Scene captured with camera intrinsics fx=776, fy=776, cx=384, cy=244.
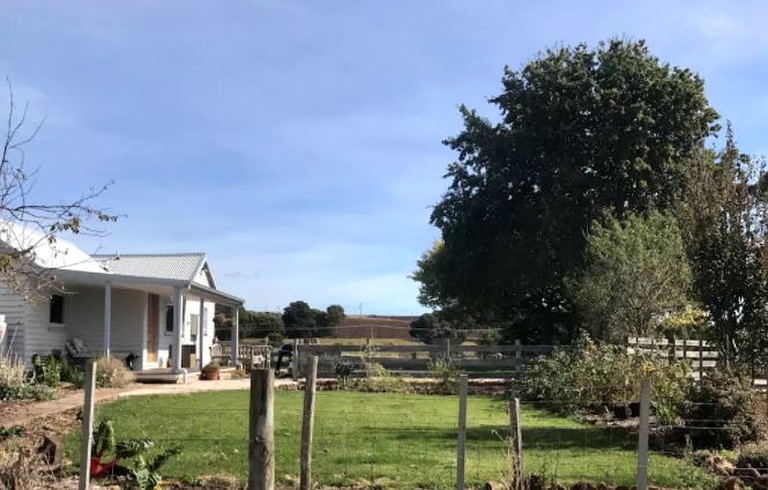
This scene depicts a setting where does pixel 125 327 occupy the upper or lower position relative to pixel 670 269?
lower

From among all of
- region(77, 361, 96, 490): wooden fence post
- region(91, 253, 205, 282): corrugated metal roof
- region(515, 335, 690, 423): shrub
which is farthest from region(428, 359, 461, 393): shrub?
region(77, 361, 96, 490): wooden fence post

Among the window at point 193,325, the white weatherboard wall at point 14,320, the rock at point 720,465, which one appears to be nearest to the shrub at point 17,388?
the white weatherboard wall at point 14,320

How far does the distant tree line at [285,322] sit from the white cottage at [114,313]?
51.0ft

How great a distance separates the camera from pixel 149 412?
13.8 metres

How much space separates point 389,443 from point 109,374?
11923 millimetres

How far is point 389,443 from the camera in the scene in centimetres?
1024

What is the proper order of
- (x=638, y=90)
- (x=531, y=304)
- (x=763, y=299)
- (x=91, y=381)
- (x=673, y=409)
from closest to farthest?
(x=91, y=381)
(x=673, y=409)
(x=763, y=299)
(x=638, y=90)
(x=531, y=304)

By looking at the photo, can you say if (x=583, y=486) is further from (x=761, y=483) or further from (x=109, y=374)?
(x=109, y=374)

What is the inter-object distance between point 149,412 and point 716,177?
417 inches

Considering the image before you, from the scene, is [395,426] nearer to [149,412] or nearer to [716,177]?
[149,412]

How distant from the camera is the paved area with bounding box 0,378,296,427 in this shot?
41.4 feet

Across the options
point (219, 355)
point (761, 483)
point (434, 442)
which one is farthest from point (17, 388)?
point (219, 355)

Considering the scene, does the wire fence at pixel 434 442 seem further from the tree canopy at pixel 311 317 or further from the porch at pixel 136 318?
the tree canopy at pixel 311 317

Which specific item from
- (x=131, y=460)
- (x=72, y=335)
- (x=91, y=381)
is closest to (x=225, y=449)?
(x=131, y=460)
